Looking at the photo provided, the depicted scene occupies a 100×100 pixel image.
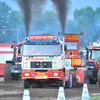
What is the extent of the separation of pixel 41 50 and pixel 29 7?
15.2 m

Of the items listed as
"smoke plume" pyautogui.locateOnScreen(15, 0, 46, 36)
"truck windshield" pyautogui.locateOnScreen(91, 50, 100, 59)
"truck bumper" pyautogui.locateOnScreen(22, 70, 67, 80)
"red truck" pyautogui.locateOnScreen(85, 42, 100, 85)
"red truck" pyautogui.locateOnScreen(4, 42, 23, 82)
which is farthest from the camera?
"smoke plume" pyautogui.locateOnScreen(15, 0, 46, 36)

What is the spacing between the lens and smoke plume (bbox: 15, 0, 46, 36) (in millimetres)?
33019

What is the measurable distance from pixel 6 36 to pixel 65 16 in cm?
3326

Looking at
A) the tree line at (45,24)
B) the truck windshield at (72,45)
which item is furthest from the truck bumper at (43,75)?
the tree line at (45,24)

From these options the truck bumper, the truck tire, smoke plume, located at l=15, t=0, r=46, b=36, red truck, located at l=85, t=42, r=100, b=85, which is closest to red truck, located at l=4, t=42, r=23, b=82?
the truck tire

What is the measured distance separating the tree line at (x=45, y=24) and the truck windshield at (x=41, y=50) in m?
35.7

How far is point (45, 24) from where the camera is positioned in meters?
69.9

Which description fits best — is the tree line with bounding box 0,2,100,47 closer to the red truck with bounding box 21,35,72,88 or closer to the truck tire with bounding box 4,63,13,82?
the truck tire with bounding box 4,63,13,82

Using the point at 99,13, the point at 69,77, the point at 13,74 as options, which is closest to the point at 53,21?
the point at 99,13

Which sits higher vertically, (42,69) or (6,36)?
(6,36)

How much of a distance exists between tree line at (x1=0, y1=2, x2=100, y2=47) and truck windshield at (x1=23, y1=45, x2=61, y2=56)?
35.7 metres

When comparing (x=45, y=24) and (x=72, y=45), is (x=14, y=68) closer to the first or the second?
(x=72, y=45)

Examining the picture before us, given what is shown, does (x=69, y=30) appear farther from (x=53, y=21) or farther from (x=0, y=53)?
(x=0, y=53)

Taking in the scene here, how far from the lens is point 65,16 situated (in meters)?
Answer: 31.9
